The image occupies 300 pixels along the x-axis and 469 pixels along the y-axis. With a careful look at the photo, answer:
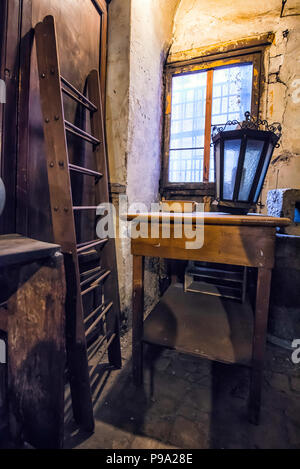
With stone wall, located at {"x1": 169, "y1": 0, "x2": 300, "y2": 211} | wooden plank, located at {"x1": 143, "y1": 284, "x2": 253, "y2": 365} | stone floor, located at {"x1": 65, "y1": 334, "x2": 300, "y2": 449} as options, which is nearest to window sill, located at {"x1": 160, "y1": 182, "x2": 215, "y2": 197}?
stone wall, located at {"x1": 169, "y1": 0, "x2": 300, "y2": 211}

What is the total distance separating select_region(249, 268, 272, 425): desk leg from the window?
5.55 ft

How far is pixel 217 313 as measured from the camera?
1.93 metres

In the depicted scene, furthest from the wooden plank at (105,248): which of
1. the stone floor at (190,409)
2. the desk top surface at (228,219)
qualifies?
the desk top surface at (228,219)

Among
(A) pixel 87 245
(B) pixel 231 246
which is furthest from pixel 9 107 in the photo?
(B) pixel 231 246

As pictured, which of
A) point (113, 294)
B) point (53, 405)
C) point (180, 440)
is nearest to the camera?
point (53, 405)

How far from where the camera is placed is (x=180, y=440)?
3.88 feet

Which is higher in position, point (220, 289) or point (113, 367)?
point (220, 289)

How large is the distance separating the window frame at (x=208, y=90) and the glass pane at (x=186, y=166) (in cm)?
6

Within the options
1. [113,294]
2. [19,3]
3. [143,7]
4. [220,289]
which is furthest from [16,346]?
[143,7]

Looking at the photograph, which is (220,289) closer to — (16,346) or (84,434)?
(84,434)

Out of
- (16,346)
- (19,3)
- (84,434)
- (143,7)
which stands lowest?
(84,434)

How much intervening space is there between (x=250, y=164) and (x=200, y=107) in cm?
177

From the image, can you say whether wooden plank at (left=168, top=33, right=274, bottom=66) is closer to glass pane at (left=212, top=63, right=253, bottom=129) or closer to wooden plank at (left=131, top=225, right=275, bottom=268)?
glass pane at (left=212, top=63, right=253, bottom=129)
